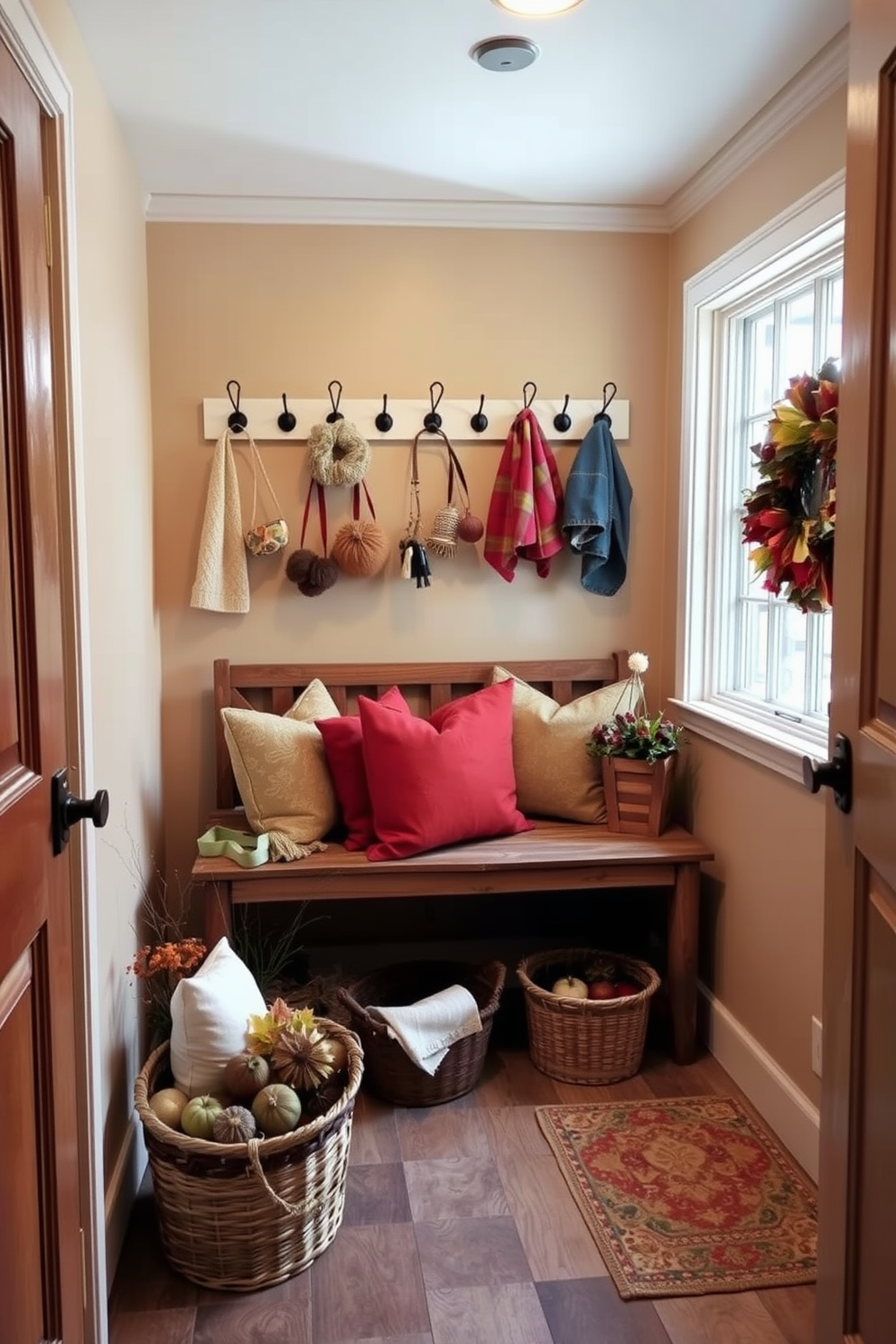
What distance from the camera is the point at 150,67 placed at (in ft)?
7.25

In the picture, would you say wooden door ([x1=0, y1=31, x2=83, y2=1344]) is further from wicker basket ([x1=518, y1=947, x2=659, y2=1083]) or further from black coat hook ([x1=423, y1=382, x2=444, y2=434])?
black coat hook ([x1=423, y1=382, x2=444, y2=434])

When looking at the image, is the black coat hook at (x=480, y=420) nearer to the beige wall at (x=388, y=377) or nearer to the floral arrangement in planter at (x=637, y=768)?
the beige wall at (x=388, y=377)

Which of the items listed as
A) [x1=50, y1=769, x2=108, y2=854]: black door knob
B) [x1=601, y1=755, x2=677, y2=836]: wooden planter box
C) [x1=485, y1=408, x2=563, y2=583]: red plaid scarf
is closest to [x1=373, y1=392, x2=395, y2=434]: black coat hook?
[x1=485, y1=408, x2=563, y2=583]: red plaid scarf

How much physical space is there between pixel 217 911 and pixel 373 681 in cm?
82

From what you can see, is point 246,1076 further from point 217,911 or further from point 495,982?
point 495,982

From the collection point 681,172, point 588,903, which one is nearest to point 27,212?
point 681,172

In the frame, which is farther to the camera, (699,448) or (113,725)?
(699,448)

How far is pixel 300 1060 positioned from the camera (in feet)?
6.94

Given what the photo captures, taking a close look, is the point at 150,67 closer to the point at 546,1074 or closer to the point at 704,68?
the point at 704,68

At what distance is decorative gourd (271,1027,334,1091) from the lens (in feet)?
6.94

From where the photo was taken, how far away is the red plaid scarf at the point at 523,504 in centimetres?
301

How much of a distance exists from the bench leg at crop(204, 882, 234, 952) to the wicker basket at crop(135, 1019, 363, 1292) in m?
0.59

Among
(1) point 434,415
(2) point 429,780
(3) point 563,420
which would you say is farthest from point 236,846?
(3) point 563,420

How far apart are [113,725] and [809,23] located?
6.48ft
